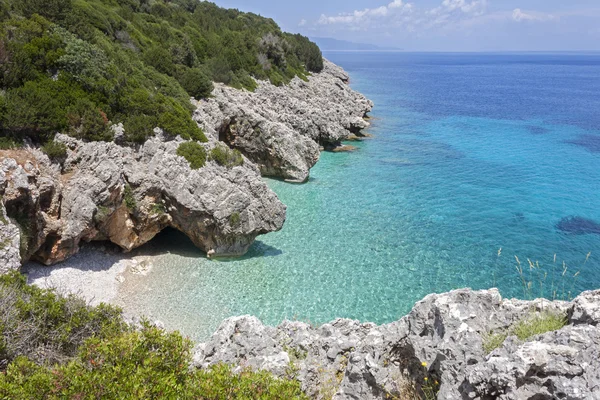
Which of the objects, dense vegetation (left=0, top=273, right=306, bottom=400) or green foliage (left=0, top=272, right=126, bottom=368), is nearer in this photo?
dense vegetation (left=0, top=273, right=306, bottom=400)

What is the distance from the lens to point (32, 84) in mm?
17812

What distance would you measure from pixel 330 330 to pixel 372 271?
1002 centimetres

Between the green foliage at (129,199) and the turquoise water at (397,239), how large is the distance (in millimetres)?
3200

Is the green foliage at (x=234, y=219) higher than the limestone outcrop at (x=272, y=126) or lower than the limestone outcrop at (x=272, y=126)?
lower

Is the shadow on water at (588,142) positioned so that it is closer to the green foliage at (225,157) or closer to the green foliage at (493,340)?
the green foliage at (225,157)

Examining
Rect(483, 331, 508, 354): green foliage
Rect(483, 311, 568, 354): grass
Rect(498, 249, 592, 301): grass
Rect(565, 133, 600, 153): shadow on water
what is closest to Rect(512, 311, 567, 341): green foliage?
Rect(483, 311, 568, 354): grass

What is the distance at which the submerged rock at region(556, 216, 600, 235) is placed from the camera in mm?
24938

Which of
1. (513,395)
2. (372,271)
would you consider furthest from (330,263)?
(513,395)

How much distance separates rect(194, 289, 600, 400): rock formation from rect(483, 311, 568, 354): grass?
11cm

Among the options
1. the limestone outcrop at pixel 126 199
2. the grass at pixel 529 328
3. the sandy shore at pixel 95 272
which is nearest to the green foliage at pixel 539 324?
the grass at pixel 529 328

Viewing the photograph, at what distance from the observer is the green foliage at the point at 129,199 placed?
61.3ft

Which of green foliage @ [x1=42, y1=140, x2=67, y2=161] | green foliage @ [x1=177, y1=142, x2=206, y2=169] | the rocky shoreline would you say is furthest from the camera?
green foliage @ [x1=177, y1=142, x2=206, y2=169]

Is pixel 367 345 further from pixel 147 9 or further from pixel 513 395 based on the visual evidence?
pixel 147 9

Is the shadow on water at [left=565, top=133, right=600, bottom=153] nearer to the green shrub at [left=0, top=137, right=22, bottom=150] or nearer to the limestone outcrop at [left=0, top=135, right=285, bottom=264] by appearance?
the limestone outcrop at [left=0, top=135, right=285, bottom=264]
